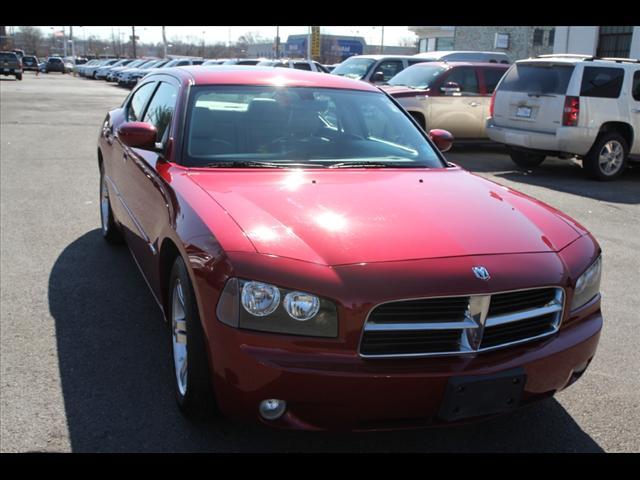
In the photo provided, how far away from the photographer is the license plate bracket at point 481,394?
2.58 m

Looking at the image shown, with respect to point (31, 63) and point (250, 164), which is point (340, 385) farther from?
point (31, 63)

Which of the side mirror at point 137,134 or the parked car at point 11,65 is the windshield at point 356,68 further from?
the parked car at point 11,65

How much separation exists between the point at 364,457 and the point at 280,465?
0.35 meters

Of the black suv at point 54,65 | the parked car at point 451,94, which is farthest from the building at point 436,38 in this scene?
the parked car at point 451,94

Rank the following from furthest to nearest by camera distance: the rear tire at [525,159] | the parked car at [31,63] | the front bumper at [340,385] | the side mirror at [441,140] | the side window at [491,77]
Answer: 1. the parked car at [31,63]
2. the side window at [491,77]
3. the rear tire at [525,159]
4. the side mirror at [441,140]
5. the front bumper at [340,385]

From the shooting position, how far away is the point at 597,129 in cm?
1052

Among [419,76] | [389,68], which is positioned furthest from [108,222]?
[389,68]

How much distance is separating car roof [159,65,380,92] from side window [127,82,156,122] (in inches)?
17.6

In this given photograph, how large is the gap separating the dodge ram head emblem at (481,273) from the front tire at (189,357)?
1.10 m

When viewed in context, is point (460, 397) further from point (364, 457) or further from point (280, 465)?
point (280, 465)

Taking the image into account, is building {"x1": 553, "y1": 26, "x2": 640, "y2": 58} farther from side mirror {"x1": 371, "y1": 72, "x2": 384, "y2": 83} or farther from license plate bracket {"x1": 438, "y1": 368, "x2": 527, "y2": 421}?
license plate bracket {"x1": 438, "y1": 368, "x2": 527, "y2": 421}

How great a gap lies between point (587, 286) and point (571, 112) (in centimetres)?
803

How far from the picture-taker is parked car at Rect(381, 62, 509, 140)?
13312mm

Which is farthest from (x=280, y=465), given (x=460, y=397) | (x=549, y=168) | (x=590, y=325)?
(x=549, y=168)
